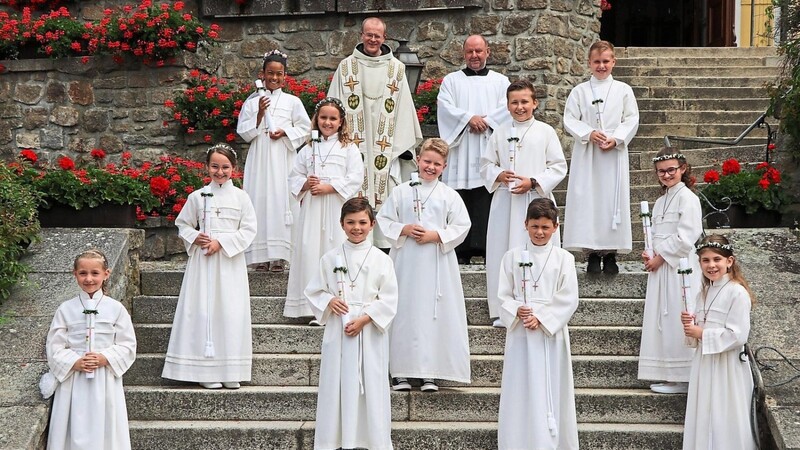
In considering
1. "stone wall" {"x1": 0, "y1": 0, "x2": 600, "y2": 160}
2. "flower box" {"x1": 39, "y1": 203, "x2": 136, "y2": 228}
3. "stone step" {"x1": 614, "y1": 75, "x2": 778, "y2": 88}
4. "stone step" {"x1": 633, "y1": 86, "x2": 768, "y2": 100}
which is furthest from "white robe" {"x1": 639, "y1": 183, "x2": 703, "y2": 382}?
"stone step" {"x1": 614, "y1": 75, "x2": 778, "y2": 88}

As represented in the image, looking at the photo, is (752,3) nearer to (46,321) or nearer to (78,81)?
(78,81)

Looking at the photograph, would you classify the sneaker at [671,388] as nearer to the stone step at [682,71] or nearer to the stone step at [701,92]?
the stone step at [701,92]

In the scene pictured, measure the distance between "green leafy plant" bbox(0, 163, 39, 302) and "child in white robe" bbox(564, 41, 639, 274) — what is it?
12.8 ft

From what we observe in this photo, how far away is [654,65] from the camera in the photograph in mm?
14977

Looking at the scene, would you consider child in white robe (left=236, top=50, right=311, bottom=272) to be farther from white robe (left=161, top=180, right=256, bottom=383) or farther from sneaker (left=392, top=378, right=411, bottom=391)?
sneaker (left=392, top=378, right=411, bottom=391)

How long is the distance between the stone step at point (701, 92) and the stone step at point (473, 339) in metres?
5.76

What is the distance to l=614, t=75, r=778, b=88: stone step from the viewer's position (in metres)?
14.4

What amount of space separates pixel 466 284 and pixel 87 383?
3.18 metres

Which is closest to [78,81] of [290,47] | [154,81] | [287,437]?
[154,81]

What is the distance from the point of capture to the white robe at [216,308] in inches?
339

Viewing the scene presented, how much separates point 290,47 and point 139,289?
4861 mm

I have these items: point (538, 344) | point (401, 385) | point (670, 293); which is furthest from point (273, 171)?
point (670, 293)

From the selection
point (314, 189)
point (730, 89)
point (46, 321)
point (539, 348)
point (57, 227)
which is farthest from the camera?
point (730, 89)

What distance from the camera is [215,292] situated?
8.73 metres
